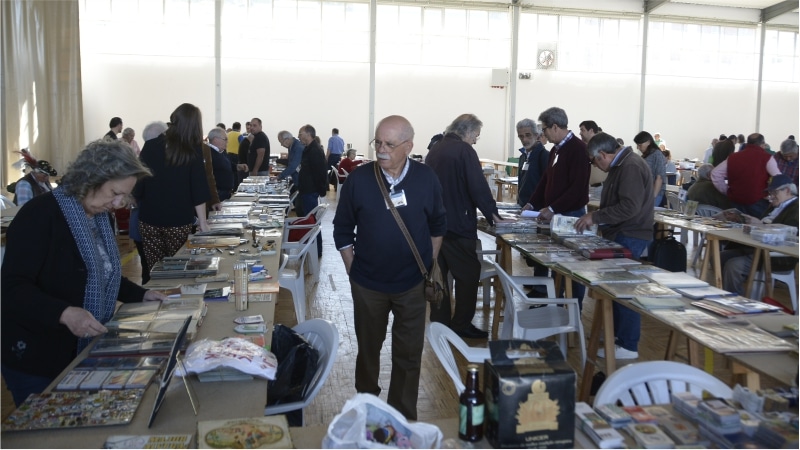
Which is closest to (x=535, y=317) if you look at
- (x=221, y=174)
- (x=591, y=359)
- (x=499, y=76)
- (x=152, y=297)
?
(x=591, y=359)

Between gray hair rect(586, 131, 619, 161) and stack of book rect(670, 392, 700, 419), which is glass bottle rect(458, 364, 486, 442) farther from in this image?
gray hair rect(586, 131, 619, 161)

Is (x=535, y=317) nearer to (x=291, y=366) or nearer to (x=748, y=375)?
(x=748, y=375)

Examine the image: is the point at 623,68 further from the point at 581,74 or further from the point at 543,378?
the point at 543,378

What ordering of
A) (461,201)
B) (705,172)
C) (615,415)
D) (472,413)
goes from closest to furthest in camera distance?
1. (472,413)
2. (615,415)
3. (461,201)
4. (705,172)

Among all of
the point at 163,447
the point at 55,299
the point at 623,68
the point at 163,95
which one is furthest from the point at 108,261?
the point at 623,68

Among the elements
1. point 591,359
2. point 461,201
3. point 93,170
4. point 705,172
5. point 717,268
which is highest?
point 93,170

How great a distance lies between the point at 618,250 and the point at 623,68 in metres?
16.6

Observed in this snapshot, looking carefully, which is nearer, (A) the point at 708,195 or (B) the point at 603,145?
(B) the point at 603,145

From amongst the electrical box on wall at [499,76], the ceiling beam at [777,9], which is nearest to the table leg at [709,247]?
the electrical box on wall at [499,76]

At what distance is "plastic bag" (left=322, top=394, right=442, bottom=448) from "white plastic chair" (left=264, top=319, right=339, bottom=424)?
0.75 metres

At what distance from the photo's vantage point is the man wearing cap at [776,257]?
5.28 metres

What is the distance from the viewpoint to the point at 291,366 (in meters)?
2.45

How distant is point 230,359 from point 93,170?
80cm

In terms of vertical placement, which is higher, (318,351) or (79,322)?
(79,322)
